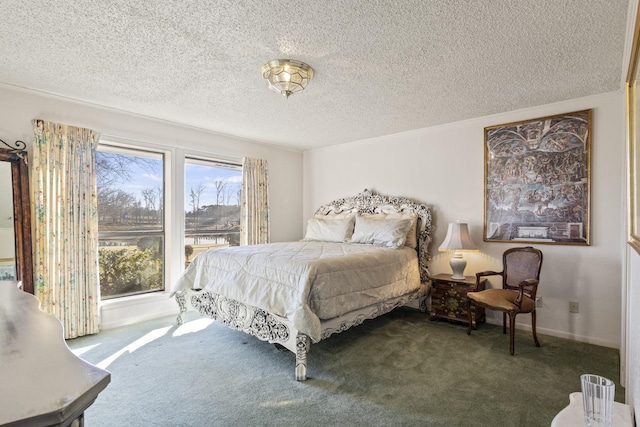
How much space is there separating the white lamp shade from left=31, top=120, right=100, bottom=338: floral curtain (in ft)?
12.6

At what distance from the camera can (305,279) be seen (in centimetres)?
250

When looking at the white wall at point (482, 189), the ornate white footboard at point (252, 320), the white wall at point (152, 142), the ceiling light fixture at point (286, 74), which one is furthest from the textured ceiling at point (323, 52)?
the ornate white footboard at point (252, 320)

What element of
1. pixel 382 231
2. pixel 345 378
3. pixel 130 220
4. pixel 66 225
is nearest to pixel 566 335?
pixel 382 231

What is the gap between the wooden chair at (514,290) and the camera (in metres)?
2.87

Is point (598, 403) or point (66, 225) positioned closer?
point (598, 403)

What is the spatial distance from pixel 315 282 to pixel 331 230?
1.99 m

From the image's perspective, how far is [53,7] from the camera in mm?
1824

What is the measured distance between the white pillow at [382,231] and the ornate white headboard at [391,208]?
0.98 feet

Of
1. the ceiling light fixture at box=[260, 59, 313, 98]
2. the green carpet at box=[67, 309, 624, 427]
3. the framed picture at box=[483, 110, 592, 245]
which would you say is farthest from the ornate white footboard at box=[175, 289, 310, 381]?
the framed picture at box=[483, 110, 592, 245]

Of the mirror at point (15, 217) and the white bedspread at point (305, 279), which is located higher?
the mirror at point (15, 217)

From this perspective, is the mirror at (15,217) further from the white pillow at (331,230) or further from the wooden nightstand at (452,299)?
the wooden nightstand at (452,299)

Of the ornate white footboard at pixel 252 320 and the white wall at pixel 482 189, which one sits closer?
the ornate white footboard at pixel 252 320

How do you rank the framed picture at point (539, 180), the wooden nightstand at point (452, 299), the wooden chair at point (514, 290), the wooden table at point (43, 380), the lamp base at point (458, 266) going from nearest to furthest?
the wooden table at point (43, 380) → the wooden chair at point (514, 290) → the framed picture at point (539, 180) → the wooden nightstand at point (452, 299) → the lamp base at point (458, 266)

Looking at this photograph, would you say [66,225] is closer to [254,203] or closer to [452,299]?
[254,203]
